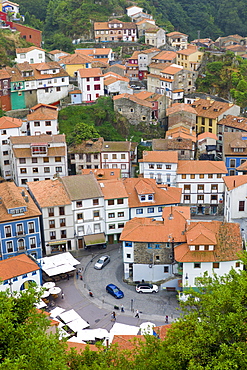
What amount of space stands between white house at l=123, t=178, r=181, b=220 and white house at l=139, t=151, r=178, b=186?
5.60m

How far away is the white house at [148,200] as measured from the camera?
2291 inches

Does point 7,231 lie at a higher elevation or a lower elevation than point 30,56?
lower

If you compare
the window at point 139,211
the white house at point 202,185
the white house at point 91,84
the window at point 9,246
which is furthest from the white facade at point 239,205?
the white house at point 91,84

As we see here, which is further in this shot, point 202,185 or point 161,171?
point 161,171

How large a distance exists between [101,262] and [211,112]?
37346mm

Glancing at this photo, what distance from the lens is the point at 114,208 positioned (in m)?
57.8

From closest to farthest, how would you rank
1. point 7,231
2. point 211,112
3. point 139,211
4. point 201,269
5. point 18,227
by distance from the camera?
1. point 201,269
2. point 7,231
3. point 18,227
4. point 139,211
5. point 211,112

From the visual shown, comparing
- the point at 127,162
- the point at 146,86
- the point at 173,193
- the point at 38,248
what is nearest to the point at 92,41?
the point at 146,86

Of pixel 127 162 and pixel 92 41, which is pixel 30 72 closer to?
pixel 127 162

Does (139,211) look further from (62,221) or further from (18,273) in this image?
(18,273)

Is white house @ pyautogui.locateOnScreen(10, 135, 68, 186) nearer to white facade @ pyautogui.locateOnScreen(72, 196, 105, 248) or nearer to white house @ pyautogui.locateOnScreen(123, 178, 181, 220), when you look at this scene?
white facade @ pyautogui.locateOnScreen(72, 196, 105, 248)

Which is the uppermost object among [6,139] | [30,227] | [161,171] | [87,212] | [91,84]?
[91,84]

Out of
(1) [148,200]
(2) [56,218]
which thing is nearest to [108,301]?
(2) [56,218]

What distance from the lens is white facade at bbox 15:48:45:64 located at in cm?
8631
